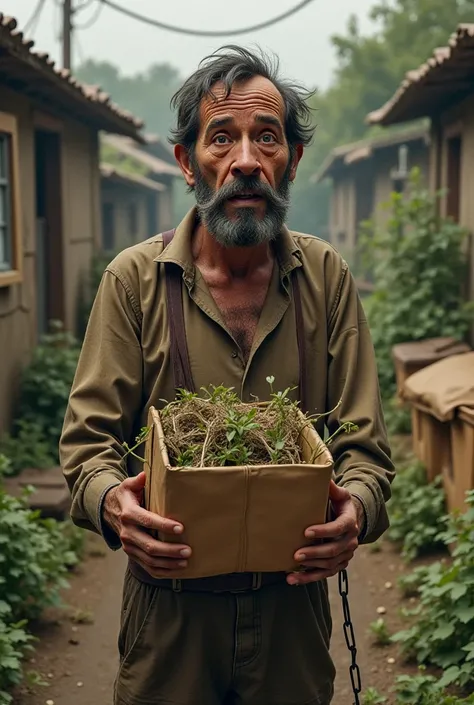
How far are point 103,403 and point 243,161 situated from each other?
659 mm

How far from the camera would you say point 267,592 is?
7.89ft

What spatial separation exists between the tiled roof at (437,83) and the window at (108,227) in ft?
27.0

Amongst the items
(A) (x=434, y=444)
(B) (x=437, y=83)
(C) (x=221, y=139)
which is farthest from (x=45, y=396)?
(C) (x=221, y=139)

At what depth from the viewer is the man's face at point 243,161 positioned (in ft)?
8.15

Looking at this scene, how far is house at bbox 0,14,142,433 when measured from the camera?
7867mm

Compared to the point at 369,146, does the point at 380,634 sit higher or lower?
lower

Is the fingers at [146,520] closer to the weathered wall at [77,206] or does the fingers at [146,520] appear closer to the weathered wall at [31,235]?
the weathered wall at [31,235]

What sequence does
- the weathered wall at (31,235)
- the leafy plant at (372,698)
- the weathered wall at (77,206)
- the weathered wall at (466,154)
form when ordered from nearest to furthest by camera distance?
1. the leafy plant at (372,698)
2. the weathered wall at (31,235)
3. the weathered wall at (466,154)
4. the weathered wall at (77,206)

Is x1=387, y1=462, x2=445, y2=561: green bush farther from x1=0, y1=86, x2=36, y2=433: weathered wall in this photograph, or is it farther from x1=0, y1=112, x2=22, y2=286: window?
x1=0, y1=112, x2=22, y2=286: window

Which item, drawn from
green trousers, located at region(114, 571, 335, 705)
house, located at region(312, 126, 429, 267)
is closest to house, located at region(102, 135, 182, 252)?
house, located at region(312, 126, 429, 267)

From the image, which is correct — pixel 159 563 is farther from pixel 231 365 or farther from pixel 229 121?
pixel 229 121

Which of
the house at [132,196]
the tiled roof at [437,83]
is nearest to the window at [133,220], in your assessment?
the house at [132,196]

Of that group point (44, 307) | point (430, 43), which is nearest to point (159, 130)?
point (430, 43)

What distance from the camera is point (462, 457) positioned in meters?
5.54
